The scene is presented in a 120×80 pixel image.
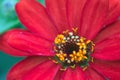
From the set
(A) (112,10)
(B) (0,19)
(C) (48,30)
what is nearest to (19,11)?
(C) (48,30)

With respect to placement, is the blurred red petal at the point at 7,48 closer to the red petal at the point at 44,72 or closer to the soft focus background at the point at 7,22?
the red petal at the point at 44,72

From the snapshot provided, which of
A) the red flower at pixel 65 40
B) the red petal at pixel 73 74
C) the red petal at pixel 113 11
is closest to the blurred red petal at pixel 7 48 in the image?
the red flower at pixel 65 40

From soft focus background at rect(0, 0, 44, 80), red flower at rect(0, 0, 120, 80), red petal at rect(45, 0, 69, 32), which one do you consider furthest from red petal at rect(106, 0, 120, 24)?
soft focus background at rect(0, 0, 44, 80)

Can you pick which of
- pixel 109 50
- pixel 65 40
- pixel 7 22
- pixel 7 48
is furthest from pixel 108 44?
pixel 7 22

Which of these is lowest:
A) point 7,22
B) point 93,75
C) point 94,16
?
point 93,75

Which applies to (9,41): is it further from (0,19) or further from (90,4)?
(0,19)

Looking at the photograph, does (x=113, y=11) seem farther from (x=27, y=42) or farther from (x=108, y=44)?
(x=27, y=42)
